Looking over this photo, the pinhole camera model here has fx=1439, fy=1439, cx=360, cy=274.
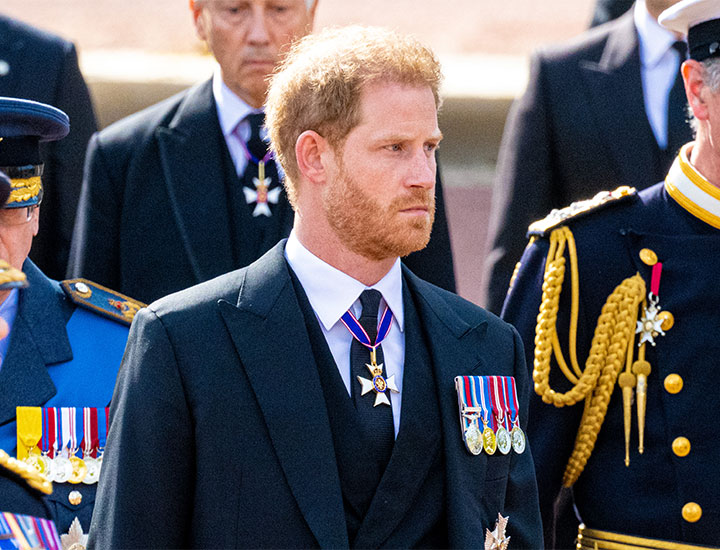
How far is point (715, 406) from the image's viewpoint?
3.58 m

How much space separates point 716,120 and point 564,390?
79 cm

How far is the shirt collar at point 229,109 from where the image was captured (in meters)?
4.29

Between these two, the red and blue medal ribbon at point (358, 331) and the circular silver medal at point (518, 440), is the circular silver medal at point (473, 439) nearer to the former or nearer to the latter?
the circular silver medal at point (518, 440)

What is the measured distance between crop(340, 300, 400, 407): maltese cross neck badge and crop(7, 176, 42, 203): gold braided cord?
93 centimetres

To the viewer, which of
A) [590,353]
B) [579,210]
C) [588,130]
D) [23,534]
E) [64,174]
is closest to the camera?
[23,534]

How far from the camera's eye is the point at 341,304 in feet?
10.2

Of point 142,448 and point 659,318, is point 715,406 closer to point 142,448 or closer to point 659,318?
point 659,318

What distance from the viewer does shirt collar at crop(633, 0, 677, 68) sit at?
14.9ft

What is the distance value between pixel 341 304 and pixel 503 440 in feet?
1.56

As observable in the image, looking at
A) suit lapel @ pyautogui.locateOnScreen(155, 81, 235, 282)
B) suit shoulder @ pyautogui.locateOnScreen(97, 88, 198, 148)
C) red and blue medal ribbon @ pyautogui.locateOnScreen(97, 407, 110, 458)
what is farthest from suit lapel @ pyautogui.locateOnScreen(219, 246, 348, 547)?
suit shoulder @ pyautogui.locateOnScreen(97, 88, 198, 148)

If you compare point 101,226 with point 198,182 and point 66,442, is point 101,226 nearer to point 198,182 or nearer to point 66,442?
point 198,182

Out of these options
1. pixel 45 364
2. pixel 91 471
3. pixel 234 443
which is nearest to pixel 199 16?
pixel 45 364

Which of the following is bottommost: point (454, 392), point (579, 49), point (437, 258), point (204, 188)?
point (454, 392)

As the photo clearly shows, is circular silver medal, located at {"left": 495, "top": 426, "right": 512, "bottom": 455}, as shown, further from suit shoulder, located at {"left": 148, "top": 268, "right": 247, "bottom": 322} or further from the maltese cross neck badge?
suit shoulder, located at {"left": 148, "top": 268, "right": 247, "bottom": 322}
